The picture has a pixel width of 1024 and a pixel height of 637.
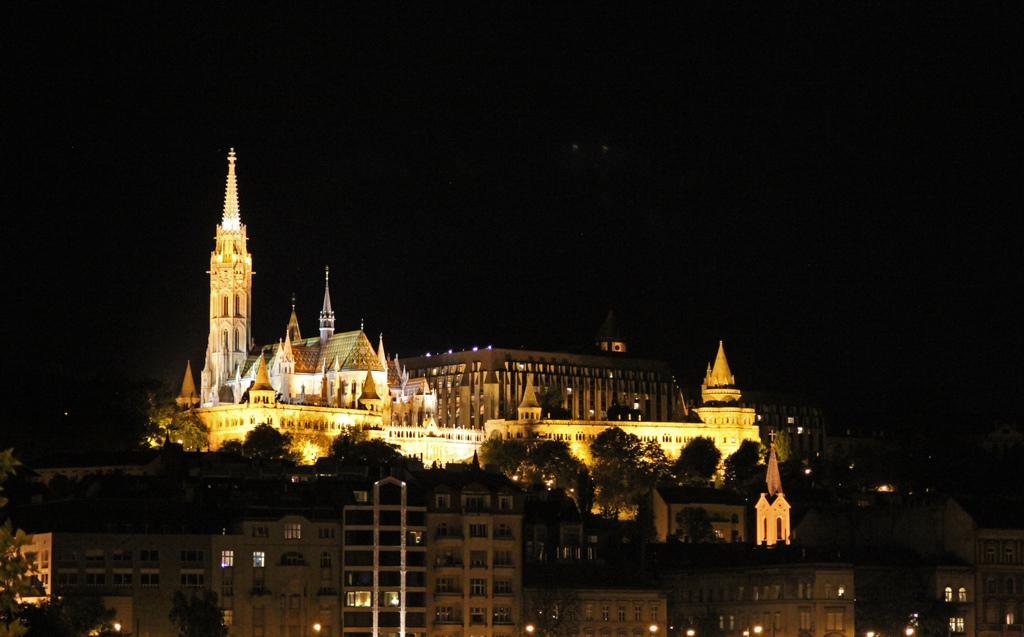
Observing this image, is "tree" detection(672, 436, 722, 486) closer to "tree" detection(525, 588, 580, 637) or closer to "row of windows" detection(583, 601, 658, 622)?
"row of windows" detection(583, 601, 658, 622)

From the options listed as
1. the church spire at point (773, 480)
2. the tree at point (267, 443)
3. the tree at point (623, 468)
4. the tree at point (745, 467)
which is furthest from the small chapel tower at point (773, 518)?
the tree at point (267, 443)

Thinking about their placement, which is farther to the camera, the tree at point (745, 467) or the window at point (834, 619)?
the tree at point (745, 467)

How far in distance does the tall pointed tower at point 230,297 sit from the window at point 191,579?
98301 mm

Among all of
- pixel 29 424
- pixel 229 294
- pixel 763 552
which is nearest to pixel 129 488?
pixel 763 552

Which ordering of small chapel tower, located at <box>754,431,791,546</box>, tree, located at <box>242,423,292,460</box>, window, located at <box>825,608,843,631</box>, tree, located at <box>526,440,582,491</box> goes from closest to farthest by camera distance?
window, located at <box>825,608,843,631</box>
small chapel tower, located at <box>754,431,791,546</box>
tree, located at <box>242,423,292,460</box>
tree, located at <box>526,440,582,491</box>

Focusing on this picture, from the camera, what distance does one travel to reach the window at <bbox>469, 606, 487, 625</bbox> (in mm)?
99500

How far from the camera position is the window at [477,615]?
9950 cm

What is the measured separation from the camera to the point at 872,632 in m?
103

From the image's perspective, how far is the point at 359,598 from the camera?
98.7 m

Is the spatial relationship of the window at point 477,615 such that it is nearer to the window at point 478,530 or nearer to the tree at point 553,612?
the tree at point 553,612

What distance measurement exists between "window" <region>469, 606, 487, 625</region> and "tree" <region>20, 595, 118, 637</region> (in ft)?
56.7

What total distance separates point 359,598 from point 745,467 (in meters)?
89.4

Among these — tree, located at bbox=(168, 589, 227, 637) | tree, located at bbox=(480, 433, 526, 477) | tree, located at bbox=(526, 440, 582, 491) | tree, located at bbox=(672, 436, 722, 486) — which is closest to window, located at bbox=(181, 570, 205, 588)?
tree, located at bbox=(168, 589, 227, 637)

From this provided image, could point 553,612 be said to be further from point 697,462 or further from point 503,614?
point 697,462
